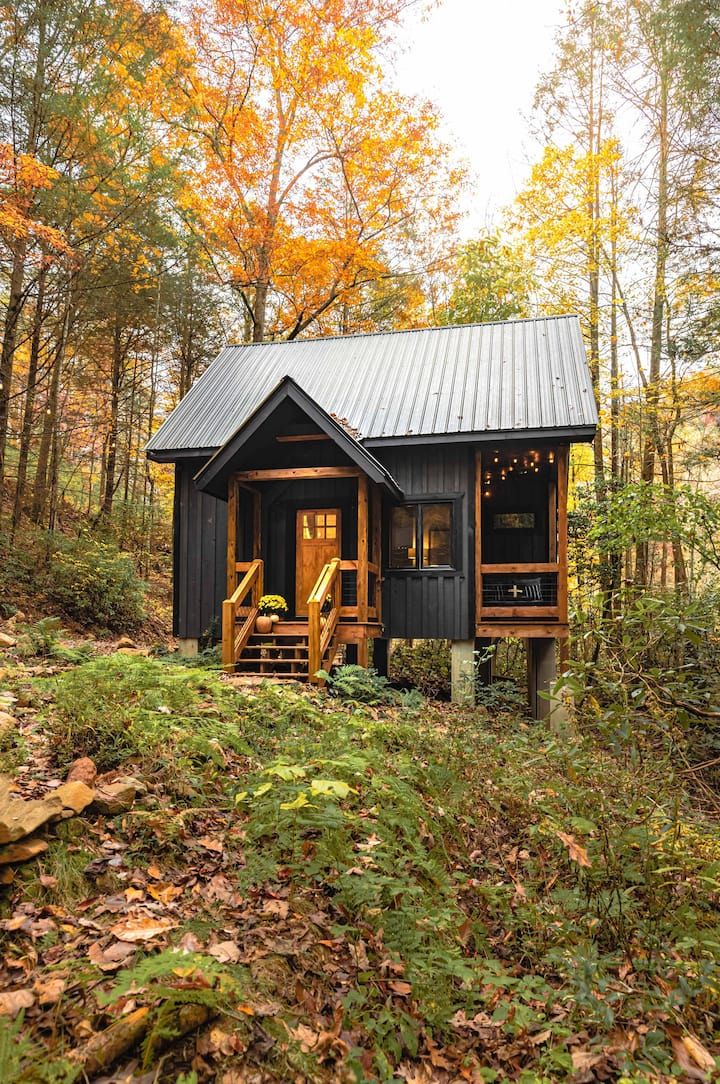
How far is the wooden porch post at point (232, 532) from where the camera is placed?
9.62 m

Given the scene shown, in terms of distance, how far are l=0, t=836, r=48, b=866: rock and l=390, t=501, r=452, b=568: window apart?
8047 millimetres

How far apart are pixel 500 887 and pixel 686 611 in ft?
6.69

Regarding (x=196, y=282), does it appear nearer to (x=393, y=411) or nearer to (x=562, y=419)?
(x=393, y=411)

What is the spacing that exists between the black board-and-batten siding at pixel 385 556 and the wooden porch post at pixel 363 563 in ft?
4.26

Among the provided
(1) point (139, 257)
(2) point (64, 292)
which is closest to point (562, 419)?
(2) point (64, 292)

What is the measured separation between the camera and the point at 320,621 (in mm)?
8742

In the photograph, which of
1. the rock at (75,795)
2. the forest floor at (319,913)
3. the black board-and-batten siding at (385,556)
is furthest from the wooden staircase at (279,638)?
the rock at (75,795)

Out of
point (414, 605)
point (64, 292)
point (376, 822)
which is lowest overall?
point (376, 822)

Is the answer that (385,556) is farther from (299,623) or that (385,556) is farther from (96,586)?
(96,586)

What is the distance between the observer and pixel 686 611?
3961mm

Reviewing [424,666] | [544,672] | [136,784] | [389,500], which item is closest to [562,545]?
[544,672]

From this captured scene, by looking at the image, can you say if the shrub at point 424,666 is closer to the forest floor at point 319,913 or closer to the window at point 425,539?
the window at point 425,539

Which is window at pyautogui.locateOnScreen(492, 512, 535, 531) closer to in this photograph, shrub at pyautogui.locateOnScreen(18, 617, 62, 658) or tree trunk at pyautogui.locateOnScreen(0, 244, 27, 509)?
shrub at pyautogui.locateOnScreen(18, 617, 62, 658)

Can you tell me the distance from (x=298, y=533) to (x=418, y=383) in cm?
352
